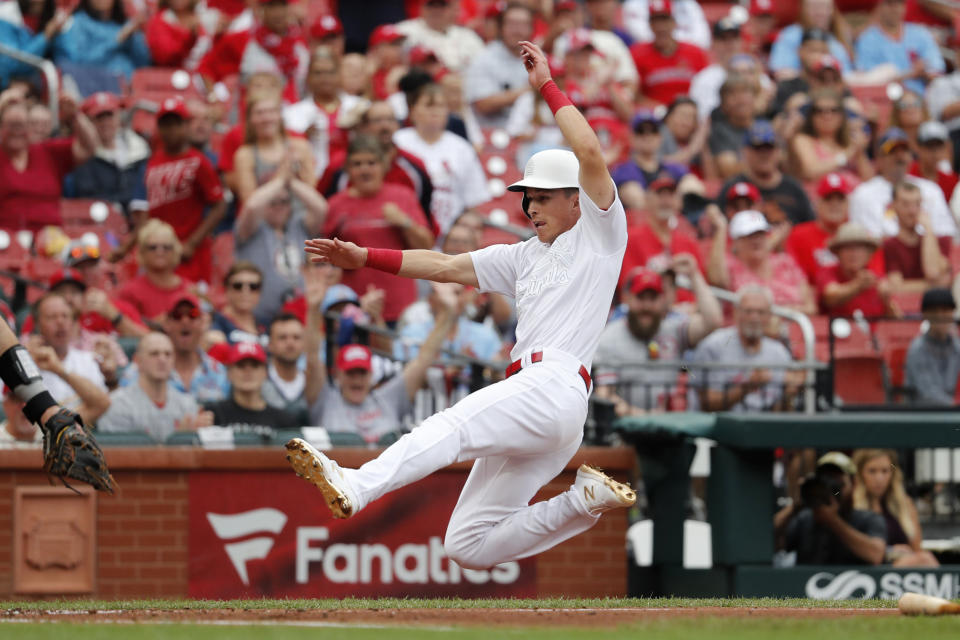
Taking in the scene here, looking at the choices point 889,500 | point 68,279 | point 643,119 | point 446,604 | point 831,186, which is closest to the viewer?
point 446,604

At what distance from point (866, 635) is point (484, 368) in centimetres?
466

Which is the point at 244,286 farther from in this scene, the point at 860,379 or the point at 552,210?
Result: the point at 860,379

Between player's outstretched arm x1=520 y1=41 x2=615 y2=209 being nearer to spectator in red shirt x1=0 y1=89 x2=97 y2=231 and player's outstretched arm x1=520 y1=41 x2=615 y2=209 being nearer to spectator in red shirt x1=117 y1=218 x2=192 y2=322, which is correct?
spectator in red shirt x1=117 y1=218 x2=192 y2=322

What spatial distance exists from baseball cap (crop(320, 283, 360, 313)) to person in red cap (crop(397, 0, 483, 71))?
417cm

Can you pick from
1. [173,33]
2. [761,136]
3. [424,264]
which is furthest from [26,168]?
[424,264]

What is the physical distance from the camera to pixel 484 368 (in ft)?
32.5

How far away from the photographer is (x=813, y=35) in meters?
15.6

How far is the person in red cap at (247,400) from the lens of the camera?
30.7ft

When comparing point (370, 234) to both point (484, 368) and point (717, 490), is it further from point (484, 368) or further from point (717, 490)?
point (717, 490)

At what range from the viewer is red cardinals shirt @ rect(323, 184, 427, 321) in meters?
11.0

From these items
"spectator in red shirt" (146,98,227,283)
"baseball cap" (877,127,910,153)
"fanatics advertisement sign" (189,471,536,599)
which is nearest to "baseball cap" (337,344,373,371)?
"fanatics advertisement sign" (189,471,536,599)

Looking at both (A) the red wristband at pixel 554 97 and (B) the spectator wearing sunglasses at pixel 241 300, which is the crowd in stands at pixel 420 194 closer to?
(B) the spectator wearing sunglasses at pixel 241 300

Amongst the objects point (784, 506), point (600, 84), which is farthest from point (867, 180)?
point (784, 506)

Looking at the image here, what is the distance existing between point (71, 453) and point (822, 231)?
787 cm
